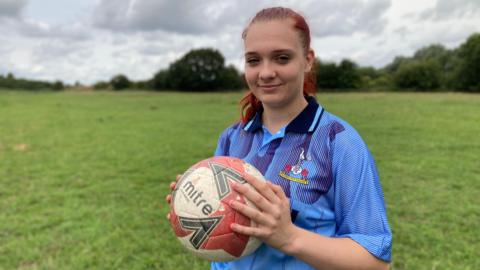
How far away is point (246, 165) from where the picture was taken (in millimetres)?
1667

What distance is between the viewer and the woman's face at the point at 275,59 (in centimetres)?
169

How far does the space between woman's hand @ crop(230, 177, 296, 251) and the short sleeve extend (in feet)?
0.86

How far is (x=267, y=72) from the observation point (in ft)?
5.55

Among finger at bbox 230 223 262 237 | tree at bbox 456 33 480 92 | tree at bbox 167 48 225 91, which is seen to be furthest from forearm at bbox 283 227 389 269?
tree at bbox 167 48 225 91

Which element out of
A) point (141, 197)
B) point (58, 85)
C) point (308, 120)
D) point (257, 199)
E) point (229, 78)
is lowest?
point (141, 197)

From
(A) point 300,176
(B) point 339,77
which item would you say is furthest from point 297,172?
(B) point 339,77

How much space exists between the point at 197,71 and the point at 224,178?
2389 inches

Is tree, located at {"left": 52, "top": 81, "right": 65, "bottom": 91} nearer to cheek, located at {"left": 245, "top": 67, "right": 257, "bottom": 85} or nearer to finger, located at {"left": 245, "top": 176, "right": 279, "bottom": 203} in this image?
cheek, located at {"left": 245, "top": 67, "right": 257, "bottom": 85}

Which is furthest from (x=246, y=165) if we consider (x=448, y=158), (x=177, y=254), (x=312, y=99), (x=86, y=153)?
(x=86, y=153)

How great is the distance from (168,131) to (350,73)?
128ft

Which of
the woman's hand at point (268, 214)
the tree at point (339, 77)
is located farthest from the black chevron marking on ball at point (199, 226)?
the tree at point (339, 77)

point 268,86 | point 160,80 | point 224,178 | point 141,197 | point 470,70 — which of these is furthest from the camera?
point 160,80

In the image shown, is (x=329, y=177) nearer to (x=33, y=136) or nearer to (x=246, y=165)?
(x=246, y=165)

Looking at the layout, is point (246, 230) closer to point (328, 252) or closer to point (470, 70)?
point (328, 252)
